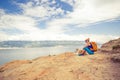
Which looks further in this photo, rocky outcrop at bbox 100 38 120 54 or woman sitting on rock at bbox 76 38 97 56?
woman sitting on rock at bbox 76 38 97 56

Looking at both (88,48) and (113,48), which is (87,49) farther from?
(113,48)

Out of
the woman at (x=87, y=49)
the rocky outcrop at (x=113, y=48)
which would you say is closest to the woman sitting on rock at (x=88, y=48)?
the woman at (x=87, y=49)

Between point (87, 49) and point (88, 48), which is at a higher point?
point (88, 48)

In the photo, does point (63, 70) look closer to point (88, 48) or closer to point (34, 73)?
point (34, 73)

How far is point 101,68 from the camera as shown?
12.1 m

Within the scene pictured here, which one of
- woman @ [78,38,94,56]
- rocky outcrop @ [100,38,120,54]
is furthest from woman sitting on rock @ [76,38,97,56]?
rocky outcrop @ [100,38,120,54]

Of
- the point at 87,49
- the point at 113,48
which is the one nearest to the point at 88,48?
the point at 87,49

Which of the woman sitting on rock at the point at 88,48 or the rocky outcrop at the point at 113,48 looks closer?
the rocky outcrop at the point at 113,48

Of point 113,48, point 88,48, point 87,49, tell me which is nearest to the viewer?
point 113,48

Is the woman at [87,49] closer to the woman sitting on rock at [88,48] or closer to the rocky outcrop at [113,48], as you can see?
the woman sitting on rock at [88,48]

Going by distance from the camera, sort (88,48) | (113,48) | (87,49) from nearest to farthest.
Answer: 1. (113,48)
2. (87,49)
3. (88,48)

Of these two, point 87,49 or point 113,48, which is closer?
point 113,48

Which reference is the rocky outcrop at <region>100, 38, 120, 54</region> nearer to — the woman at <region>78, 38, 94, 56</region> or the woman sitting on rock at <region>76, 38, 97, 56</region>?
the woman sitting on rock at <region>76, 38, 97, 56</region>

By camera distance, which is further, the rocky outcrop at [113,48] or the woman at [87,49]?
the woman at [87,49]
